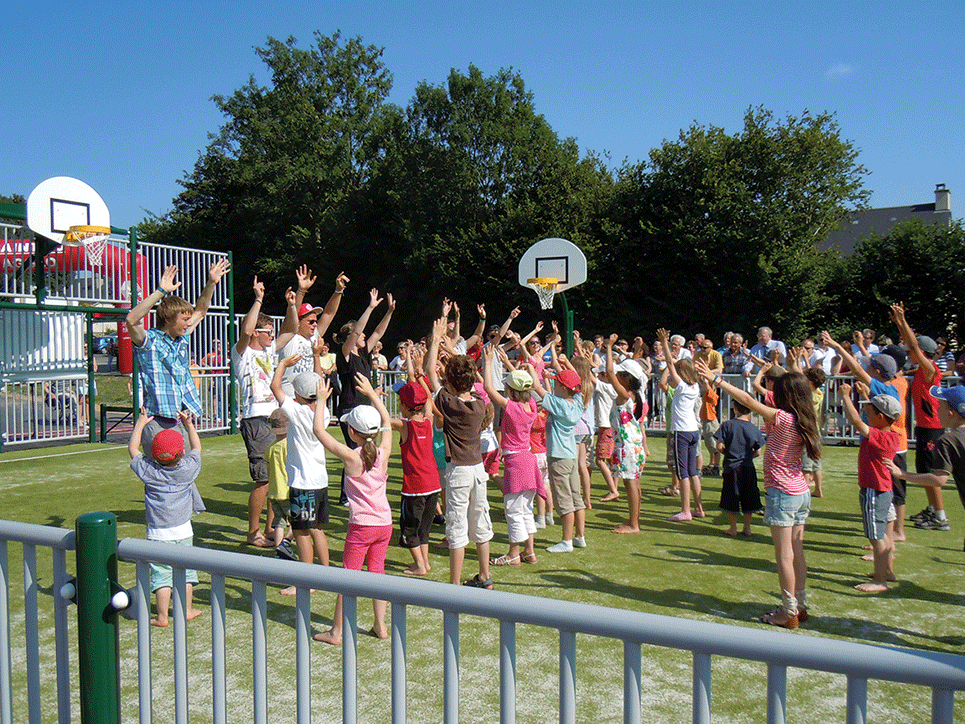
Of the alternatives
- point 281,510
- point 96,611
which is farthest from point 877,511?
point 96,611

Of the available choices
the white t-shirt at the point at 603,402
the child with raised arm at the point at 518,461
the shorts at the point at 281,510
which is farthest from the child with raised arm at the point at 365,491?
the white t-shirt at the point at 603,402

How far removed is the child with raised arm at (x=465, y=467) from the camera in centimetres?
579

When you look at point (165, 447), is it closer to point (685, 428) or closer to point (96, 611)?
point (96, 611)

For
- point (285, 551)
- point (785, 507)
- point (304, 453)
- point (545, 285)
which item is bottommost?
point (285, 551)

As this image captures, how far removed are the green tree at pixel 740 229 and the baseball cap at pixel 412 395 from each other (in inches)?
869

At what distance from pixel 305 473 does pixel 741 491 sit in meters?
4.39

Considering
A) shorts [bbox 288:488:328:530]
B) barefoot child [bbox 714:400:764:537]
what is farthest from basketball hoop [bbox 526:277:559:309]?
shorts [bbox 288:488:328:530]

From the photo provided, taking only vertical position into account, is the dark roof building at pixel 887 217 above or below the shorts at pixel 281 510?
above

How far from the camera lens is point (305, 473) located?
17.9ft

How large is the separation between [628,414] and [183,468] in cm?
472

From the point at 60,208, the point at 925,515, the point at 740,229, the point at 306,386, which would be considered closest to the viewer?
the point at 306,386

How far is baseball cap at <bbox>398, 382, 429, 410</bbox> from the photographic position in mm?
5797

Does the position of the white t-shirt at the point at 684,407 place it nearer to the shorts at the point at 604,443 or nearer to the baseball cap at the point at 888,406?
the shorts at the point at 604,443

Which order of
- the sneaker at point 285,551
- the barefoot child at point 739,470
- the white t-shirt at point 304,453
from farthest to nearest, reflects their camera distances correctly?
the barefoot child at point 739,470
the sneaker at point 285,551
the white t-shirt at point 304,453
